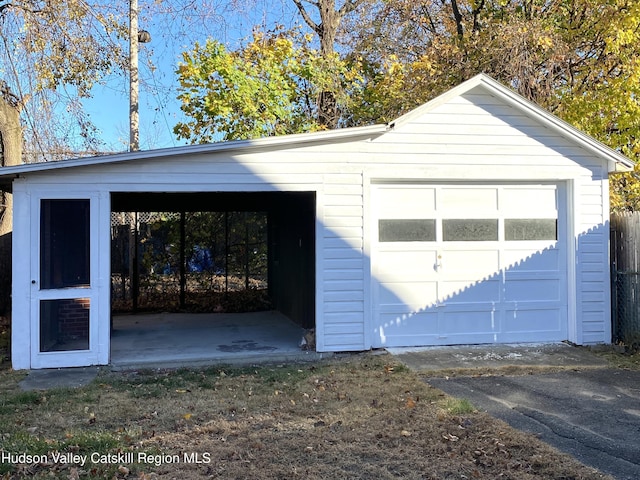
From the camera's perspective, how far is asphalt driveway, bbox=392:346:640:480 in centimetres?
425

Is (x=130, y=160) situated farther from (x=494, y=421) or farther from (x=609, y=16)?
(x=609, y=16)

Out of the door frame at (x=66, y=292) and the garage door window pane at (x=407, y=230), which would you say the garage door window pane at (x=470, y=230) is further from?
the door frame at (x=66, y=292)

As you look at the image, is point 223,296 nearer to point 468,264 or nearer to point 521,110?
point 468,264

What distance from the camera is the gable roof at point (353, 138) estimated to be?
265 inches

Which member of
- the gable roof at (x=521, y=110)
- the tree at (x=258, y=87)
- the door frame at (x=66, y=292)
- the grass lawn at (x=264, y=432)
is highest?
the tree at (x=258, y=87)

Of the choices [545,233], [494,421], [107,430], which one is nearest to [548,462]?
[494,421]

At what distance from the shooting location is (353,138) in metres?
7.52

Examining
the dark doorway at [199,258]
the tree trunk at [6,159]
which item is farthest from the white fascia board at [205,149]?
the tree trunk at [6,159]

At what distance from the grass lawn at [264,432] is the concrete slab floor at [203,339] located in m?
0.90

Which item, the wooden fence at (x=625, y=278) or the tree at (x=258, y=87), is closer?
the wooden fence at (x=625, y=278)

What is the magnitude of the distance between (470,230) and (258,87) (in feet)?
24.6

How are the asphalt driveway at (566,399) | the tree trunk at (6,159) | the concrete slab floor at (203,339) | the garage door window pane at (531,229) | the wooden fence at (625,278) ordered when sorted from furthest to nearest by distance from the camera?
the tree trunk at (6,159), the garage door window pane at (531,229), the wooden fence at (625,278), the concrete slab floor at (203,339), the asphalt driveway at (566,399)

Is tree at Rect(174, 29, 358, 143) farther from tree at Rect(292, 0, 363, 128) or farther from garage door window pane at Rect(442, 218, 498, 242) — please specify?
garage door window pane at Rect(442, 218, 498, 242)

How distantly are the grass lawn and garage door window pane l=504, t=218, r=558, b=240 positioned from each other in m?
2.83
